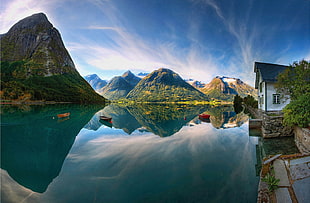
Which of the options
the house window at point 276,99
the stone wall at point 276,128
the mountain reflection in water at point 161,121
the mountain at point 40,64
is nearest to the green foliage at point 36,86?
the mountain at point 40,64

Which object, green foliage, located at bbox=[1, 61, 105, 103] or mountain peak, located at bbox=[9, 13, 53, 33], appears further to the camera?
mountain peak, located at bbox=[9, 13, 53, 33]

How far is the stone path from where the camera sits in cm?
436

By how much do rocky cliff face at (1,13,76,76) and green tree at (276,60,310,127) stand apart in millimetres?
174414

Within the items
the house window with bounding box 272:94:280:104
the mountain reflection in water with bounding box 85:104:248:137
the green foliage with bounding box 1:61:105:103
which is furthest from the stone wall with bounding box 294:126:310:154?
the green foliage with bounding box 1:61:105:103

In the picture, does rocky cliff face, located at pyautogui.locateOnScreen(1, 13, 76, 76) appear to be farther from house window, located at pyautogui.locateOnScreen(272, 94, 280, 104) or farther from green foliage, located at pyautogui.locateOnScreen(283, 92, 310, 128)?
green foliage, located at pyautogui.locateOnScreen(283, 92, 310, 128)

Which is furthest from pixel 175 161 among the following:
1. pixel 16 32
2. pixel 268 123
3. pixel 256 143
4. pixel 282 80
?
pixel 16 32

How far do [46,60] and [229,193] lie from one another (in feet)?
628

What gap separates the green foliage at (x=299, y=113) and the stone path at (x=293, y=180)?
7499mm

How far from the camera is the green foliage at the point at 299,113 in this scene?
37.6 ft

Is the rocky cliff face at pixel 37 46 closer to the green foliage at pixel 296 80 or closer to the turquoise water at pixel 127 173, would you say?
the turquoise water at pixel 127 173

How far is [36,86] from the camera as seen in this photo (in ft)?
347

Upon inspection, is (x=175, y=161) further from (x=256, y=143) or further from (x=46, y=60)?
(x=46, y=60)

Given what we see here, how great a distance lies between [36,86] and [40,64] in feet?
156

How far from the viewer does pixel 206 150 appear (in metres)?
12.3
